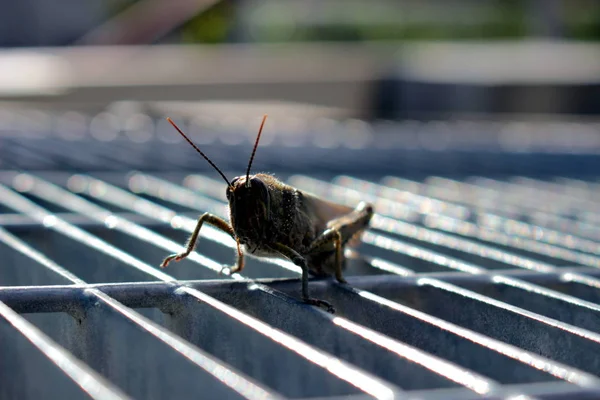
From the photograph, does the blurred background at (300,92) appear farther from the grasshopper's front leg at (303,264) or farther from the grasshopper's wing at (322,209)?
the grasshopper's front leg at (303,264)

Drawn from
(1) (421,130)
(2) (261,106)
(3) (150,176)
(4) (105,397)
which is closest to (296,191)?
(4) (105,397)

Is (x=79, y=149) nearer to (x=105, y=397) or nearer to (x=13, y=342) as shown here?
(x=13, y=342)

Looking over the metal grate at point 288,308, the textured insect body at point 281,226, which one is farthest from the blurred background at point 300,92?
the textured insect body at point 281,226

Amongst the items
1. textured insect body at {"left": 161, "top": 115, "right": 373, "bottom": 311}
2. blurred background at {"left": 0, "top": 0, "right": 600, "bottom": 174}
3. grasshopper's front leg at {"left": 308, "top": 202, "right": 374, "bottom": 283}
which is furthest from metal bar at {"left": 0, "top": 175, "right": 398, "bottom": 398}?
blurred background at {"left": 0, "top": 0, "right": 600, "bottom": 174}

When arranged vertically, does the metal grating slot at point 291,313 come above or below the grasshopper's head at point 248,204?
below

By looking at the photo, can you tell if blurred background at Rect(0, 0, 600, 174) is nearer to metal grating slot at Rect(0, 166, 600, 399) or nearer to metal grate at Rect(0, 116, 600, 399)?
metal grate at Rect(0, 116, 600, 399)

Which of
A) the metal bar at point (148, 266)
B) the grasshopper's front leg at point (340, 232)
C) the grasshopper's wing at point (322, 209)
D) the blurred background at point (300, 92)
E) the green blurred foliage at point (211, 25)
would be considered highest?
the green blurred foliage at point (211, 25)

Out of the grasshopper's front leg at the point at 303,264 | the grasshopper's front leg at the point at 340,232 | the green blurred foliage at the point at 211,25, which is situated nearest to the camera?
the grasshopper's front leg at the point at 303,264
